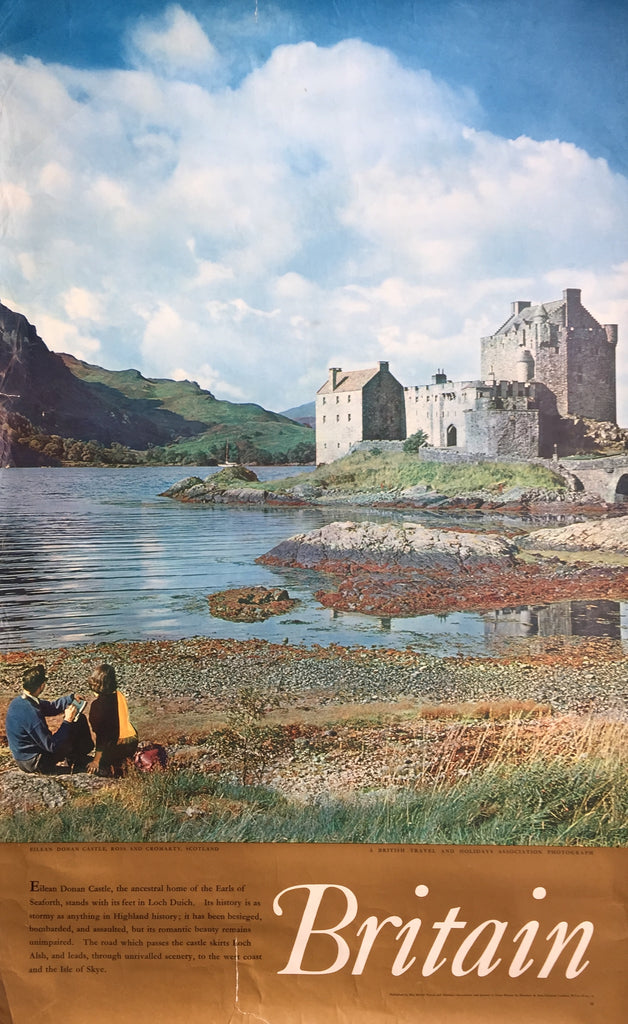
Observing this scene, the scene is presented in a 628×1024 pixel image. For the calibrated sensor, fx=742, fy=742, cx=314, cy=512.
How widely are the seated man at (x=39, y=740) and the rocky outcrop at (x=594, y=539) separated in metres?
2.01

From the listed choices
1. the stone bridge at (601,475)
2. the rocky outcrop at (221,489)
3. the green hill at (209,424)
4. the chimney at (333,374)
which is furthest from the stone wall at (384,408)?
the stone bridge at (601,475)

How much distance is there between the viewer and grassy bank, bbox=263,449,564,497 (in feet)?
11.3

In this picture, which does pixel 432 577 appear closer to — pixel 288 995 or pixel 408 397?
pixel 408 397

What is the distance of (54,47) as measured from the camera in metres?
2.96

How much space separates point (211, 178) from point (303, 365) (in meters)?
0.85

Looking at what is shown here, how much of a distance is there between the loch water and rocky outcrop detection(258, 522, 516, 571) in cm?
6

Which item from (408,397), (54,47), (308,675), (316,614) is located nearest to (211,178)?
(54,47)

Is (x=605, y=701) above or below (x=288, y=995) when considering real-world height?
above

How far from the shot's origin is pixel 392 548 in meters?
3.28

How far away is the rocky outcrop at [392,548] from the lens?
325cm

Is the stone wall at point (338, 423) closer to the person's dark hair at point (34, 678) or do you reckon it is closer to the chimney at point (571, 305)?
the chimney at point (571, 305)

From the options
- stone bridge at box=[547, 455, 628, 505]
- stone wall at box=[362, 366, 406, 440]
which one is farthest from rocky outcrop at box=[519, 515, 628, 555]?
stone wall at box=[362, 366, 406, 440]

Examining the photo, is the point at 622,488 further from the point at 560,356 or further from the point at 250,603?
the point at 250,603

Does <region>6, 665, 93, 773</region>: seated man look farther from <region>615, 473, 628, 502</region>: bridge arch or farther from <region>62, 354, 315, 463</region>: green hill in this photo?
<region>615, 473, 628, 502</region>: bridge arch
